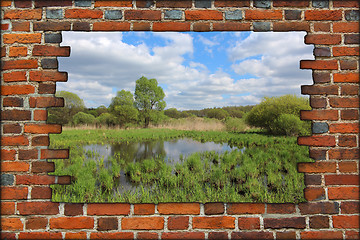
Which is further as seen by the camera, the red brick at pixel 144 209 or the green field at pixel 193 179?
the green field at pixel 193 179

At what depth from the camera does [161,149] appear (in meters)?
5.07

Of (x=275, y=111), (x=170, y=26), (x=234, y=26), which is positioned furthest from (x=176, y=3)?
(x=275, y=111)

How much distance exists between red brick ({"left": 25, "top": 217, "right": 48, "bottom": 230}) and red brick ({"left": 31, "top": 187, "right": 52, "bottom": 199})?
17 cm

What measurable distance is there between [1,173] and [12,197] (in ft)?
0.67

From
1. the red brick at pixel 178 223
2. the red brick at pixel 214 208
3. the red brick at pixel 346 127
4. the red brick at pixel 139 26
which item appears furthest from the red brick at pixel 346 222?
the red brick at pixel 139 26

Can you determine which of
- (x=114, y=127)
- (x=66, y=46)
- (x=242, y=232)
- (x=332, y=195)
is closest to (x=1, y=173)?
(x=66, y=46)

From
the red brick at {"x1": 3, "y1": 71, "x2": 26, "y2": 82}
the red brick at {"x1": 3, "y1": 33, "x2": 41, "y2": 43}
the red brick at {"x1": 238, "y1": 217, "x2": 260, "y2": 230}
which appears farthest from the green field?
the red brick at {"x1": 3, "y1": 33, "x2": 41, "y2": 43}

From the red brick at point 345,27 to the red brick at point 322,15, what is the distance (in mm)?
54

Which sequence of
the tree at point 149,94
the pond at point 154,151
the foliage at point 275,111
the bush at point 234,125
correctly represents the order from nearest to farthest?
1. the pond at point 154,151
2. the tree at point 149,94
3. the foliage at point 275,111
4. the bush at point 234,125

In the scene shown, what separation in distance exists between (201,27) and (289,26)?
0.70 meters

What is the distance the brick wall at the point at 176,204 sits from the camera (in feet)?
5.50

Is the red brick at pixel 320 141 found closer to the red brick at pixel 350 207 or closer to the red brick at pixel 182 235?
the red brick at pixel 350 207

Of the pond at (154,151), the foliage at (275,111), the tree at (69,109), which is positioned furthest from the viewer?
the tree at (69,109)

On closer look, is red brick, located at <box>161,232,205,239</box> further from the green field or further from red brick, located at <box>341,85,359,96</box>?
red brick, located at <box>341,85,359,96</box>
